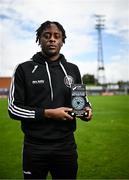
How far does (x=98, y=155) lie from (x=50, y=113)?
3621 mm

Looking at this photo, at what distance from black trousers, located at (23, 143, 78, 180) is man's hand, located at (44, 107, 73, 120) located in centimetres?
23

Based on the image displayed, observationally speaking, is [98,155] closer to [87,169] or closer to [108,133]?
Answer: [87,169]

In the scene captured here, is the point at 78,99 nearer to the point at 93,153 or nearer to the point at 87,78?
the point at 93,153

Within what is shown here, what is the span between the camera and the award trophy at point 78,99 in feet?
8.34

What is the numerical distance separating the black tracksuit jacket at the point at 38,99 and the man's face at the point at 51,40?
Answer: 4.5 inches

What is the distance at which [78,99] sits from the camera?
2.56 meters

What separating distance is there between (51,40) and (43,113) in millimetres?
474

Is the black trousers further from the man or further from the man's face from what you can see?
the man's face

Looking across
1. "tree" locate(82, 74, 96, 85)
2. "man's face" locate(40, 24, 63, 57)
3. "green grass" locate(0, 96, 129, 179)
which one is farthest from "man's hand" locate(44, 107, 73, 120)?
"green grass" locate(0, 96, 129, 179)

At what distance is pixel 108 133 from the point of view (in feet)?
27.4

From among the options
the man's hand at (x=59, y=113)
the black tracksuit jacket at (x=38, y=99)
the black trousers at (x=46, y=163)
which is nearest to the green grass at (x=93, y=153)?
the black trousers at (x=46, y=163)

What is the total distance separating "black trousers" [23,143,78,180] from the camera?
2.56 m

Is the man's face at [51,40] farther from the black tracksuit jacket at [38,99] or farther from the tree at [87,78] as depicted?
the tree at [87,78]

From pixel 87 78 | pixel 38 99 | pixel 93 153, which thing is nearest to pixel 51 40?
pixel 38 99
